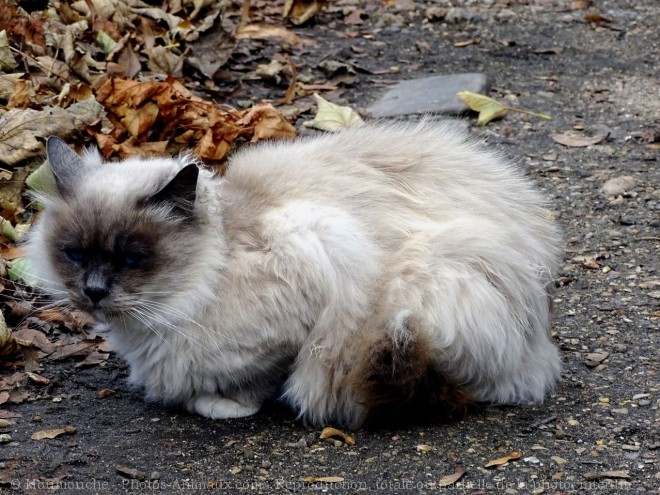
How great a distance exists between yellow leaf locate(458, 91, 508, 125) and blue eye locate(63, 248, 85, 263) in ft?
12.0

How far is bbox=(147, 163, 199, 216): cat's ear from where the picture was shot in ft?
11.4

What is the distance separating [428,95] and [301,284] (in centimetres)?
353

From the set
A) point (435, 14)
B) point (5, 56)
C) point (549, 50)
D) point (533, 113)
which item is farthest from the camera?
point (435, 14)

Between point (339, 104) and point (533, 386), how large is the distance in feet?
11.5

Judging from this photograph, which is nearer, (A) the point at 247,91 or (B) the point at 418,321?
(B) the point at 418,321

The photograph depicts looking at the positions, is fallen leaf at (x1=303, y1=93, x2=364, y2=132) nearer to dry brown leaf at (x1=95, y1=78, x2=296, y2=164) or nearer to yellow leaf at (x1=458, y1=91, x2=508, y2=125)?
dry brown leaf at (x1=95, y1=78, x2=296, y2=164)

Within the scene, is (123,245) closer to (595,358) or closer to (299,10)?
(595,358)

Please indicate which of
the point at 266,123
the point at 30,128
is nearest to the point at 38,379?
the point at 30,128

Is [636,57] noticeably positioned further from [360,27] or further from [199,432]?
[199,432]

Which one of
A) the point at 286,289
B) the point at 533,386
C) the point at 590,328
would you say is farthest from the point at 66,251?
the point at 590,328

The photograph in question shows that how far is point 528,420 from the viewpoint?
368cm

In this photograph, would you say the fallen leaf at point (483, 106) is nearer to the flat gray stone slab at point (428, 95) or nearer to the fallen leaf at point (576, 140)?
the flat gray stone slab at point (428, 95)

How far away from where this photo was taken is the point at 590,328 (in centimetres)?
444

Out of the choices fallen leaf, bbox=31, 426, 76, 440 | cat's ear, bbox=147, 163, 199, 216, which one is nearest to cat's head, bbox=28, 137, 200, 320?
cat's ear, bbox=147, 163, 199, 216
